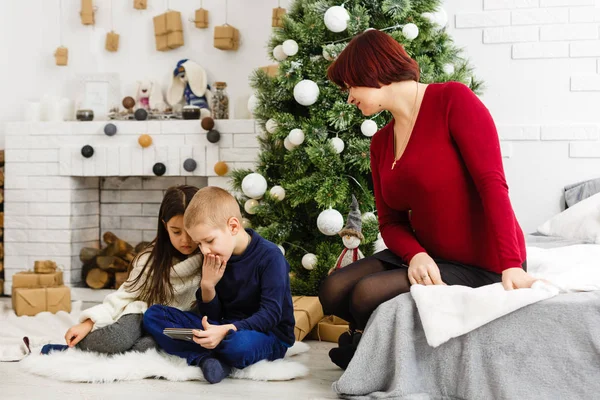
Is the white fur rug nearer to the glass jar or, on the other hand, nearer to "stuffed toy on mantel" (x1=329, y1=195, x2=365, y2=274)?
"stuffed toy on mantel" (x1=329, y1=195, x2=365, y2=274)

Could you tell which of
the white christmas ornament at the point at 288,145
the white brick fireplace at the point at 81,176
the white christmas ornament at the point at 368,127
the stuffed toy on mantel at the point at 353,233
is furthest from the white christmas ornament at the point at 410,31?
the white brick fireplace at the point at 81,176

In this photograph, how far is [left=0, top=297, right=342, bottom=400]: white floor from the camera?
6.64 ft

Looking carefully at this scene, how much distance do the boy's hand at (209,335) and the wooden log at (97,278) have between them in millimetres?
2133

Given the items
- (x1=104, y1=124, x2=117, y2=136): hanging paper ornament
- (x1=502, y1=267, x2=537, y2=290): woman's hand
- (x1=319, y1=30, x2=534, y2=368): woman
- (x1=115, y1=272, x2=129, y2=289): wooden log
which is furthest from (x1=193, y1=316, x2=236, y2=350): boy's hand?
(x1=104, y1=124, x2=117, y2=136): hanging paper ornament

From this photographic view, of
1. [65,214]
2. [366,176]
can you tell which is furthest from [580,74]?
[65,214]

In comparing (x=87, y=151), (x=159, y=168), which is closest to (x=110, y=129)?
(x=87, y=151)

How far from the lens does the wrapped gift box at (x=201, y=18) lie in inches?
160

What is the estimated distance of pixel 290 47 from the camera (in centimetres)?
307

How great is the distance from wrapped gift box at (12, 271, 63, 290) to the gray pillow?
255 cm

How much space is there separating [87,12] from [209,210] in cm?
258

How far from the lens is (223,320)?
2.31m

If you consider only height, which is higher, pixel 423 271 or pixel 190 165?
pixel 190 165

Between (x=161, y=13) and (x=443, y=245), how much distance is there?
110 inches

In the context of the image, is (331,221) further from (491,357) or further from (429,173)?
(491,357)
